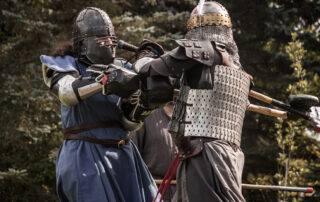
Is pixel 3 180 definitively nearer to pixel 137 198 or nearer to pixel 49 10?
pixel 49 10

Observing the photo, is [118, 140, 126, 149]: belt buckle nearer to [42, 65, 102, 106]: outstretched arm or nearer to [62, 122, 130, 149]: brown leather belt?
[62, 122, 130, 149]: brown leather belt

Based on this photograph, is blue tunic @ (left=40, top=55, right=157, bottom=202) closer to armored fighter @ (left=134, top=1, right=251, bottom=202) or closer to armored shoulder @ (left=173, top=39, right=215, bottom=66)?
armored fighter @ (left=134, top=1, right=251, bottom=202)

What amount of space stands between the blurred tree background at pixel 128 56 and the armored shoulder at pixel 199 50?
172 inches

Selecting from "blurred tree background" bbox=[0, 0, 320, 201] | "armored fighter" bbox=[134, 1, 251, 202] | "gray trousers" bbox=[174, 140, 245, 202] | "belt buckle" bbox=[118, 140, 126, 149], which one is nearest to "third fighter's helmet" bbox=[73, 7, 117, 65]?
"armored fighter" bbox=[134, 1, 251, 202]

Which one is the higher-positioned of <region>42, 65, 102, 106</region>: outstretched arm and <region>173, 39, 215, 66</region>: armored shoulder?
<region>173, 39, 215, 66</region>: armored shoulder

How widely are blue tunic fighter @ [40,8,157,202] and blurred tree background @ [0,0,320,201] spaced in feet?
13.7

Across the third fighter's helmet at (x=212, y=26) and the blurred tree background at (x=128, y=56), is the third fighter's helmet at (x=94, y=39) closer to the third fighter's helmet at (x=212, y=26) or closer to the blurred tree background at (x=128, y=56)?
the third fighter's helmet at (x=212, y=26)

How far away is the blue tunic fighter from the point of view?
4359mm

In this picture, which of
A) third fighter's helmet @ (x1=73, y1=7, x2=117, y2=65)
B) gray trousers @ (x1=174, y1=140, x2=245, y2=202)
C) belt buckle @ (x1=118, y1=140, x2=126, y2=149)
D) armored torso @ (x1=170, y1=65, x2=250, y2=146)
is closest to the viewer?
gray trousers @ (x1=174, y1=140, x2=245, y2=202)

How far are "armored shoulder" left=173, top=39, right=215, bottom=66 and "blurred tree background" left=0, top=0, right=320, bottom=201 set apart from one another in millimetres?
4369

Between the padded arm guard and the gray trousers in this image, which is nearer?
the gray trousers

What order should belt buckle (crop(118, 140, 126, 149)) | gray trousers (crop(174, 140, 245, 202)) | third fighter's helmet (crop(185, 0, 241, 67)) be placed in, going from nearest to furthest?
gray trousers (crop(174, 140, 245, 202)) → third fighter's helmet (crop(185, 0, 241, 67)) → belt buckle (crop(118, 140, 126, 149))

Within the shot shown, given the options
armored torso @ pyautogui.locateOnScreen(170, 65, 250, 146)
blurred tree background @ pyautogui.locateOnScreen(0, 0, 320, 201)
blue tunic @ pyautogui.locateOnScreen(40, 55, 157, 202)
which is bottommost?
blurred tree background @ pyautogui.locateOnScreen(0, 0, 320, 201)

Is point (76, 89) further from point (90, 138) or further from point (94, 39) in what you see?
point (94, 39)
